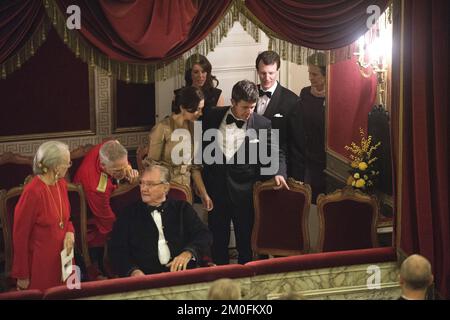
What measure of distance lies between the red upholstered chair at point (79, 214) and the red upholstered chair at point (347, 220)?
1417 millimetres

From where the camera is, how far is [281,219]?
251 inches

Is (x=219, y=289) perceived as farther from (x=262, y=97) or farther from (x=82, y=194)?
(x=262, y=97)

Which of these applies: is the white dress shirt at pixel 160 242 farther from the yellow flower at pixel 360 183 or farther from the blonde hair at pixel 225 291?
the yellow flower at pixel 360 183

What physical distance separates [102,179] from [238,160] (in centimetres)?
87

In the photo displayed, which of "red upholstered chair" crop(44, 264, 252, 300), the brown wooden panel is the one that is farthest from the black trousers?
the brown wooden panel

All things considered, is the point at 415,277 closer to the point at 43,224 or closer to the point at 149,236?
the point at 149,236

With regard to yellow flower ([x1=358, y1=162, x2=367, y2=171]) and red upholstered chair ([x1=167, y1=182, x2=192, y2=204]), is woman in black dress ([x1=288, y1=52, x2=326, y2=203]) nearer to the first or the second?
yellow flower ([x1=358, y1=162, x2=367, y2=171])

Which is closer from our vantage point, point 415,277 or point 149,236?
point 415,277

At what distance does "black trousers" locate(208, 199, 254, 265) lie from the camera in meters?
6.62

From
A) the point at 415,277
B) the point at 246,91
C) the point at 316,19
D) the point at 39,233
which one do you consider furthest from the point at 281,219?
the point at 415,277

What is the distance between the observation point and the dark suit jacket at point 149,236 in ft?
18.6

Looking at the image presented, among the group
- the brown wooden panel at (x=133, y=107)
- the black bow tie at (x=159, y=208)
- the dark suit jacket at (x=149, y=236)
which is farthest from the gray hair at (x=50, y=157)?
the brown wooden panel at (x=133, y=107)

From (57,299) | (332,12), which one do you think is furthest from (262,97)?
(57,299)

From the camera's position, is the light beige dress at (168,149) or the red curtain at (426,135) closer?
the red curtain at (426,135)
